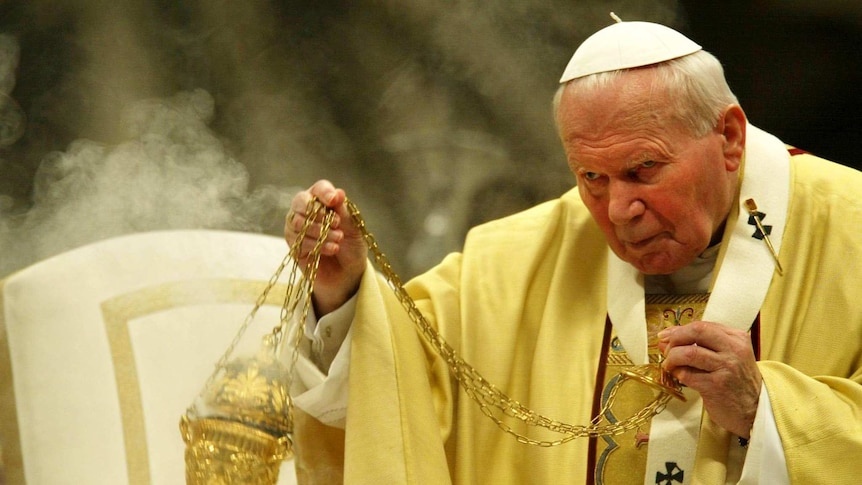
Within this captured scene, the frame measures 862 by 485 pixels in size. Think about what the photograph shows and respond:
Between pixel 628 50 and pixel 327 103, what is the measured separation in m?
1.98

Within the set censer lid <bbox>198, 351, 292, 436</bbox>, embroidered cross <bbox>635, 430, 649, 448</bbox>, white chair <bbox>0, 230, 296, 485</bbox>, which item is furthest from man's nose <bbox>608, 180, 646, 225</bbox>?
white chair <bbox>0, 230, 296, 485</bbox>

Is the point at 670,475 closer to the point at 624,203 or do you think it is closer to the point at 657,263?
the point at 657,263

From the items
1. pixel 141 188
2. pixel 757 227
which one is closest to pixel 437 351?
pixel 757 227

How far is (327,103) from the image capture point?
4.52m

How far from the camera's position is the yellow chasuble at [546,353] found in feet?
8.29

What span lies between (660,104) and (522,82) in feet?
7.40

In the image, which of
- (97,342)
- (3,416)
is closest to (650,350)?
(97,342)

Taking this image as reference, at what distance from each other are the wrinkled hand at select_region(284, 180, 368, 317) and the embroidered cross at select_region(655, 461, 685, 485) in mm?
924

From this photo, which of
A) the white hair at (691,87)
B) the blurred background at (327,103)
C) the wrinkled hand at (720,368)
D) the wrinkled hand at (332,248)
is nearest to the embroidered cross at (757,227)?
the white hair at (691,87)

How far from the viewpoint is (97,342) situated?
329cm

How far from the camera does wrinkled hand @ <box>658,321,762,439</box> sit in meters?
2.45

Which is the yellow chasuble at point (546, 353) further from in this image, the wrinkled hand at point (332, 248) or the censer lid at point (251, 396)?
the censer lid at point (251, 396)

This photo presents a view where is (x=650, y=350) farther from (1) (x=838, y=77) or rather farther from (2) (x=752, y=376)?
(1) (x=838, y=77)

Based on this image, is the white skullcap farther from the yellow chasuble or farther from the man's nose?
the yellow chasuble
